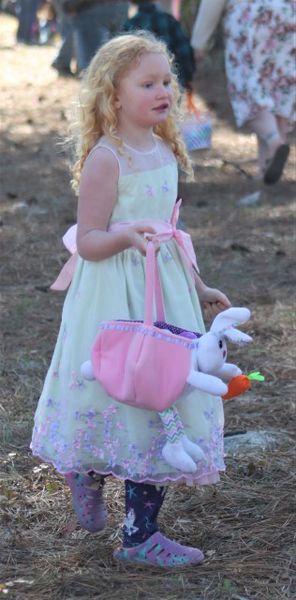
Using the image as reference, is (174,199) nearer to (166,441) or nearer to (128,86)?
(128,86)

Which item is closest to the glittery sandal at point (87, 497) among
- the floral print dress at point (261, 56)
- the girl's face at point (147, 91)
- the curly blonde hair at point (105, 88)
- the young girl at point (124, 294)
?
the young girl at point (124, 294)

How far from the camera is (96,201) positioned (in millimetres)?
3135

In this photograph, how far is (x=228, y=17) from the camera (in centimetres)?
837

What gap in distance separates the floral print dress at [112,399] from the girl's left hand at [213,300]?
0.31 ft

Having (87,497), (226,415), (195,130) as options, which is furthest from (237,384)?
(195,130)

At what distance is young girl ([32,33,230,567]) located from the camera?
10.2 ft

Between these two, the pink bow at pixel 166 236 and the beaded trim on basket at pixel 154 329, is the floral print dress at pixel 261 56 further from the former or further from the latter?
the beaded trim on basket at pixel 154 329

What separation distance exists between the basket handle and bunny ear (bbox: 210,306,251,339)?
165 mm

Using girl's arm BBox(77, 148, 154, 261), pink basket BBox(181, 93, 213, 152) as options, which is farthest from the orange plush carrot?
pink basket BBox(181, 93, 213, 152)

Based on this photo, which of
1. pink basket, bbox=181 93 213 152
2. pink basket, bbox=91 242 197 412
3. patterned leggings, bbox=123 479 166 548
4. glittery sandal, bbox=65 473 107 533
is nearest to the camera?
pink basket, bbox=91 242 197 412

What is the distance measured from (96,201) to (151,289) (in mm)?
289

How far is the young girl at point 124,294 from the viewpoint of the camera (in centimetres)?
311

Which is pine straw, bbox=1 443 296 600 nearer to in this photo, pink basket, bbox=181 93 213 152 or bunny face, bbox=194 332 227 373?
bunny face, bbox=194 332 227 373

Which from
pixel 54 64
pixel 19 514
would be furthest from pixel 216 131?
pixel 19 514
